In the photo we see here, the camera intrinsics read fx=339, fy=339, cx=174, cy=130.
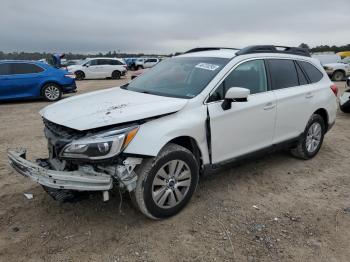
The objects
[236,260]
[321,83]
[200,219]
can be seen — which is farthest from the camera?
[321,83]

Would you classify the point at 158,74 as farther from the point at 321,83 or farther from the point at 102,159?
the point at 321,83

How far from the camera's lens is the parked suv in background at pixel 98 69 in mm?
24469

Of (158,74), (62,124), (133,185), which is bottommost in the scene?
(133,185)

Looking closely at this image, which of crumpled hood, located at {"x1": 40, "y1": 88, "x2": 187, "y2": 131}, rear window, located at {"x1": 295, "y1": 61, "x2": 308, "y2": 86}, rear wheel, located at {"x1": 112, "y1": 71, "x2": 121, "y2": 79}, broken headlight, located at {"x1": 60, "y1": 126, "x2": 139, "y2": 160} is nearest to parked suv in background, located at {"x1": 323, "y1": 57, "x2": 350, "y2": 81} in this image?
rear wheel, located at {"x1": 112, "y1": 71, "x2": 121, "y2": 79}

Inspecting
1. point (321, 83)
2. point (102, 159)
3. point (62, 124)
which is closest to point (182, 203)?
point (102, 159)

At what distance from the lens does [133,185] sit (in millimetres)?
3127

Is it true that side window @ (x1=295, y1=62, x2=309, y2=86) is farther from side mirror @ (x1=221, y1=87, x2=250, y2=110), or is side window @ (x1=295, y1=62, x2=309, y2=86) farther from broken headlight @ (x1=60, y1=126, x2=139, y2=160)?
broken headlight @ (x1=60, y1=126, x2=139, y2=160)

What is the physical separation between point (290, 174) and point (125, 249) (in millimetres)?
2850

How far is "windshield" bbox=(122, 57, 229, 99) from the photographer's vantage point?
156 inches

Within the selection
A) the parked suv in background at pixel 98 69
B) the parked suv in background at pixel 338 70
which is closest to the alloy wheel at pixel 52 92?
the parked suv in background at pixel 98 69

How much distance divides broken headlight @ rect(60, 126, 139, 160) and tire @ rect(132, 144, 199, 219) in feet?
1.12

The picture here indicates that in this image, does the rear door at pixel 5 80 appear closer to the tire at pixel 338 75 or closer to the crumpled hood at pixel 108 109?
the crumpled hood at pixel 108 109

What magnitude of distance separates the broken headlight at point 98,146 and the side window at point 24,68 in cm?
962

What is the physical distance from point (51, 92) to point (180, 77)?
902cm
